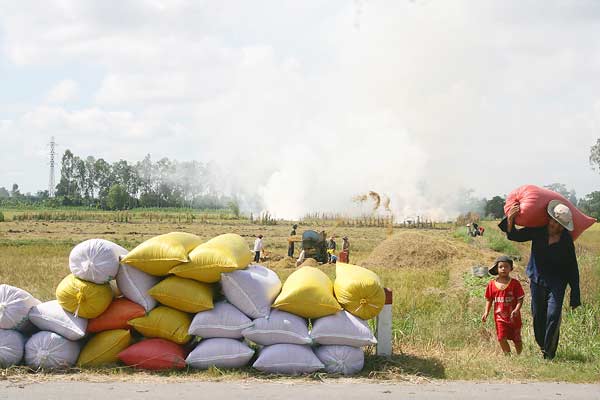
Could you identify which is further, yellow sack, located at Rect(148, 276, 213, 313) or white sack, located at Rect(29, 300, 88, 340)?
yellow sack, located at Rect(148, 276, 213, 313)

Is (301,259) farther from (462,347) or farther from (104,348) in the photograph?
(104,348)

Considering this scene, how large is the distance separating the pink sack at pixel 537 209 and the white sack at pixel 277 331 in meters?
2.96

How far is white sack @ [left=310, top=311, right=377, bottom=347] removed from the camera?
6621 millimetres

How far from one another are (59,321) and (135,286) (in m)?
0.83

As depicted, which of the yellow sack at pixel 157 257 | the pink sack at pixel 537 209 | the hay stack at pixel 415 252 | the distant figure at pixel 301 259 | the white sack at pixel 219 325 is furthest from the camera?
the distant figure at pixel 301 259

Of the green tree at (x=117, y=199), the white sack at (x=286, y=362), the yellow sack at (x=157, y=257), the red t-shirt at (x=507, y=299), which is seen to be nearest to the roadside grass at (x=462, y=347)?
the white sack at (x=286, y=362)

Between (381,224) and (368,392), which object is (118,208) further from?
(368,392)

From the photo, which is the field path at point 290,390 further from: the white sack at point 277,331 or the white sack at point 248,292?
the white sack at point 248,292

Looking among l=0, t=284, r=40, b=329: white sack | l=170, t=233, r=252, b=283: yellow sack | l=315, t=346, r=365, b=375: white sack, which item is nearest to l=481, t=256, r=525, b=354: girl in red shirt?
l=315, t=346, r=365, b=375: white sack

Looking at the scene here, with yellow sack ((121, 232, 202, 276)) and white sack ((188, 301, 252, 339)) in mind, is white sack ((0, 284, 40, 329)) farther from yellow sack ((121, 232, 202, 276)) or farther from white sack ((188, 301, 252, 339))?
white sack ((188, 301, 252, 339))

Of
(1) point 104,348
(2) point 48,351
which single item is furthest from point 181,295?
(2) point 48,351

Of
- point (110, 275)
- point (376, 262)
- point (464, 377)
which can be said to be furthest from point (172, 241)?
point (376, 262)

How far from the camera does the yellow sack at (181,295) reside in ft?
22.0

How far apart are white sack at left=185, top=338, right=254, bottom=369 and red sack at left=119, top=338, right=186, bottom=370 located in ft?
0.43
